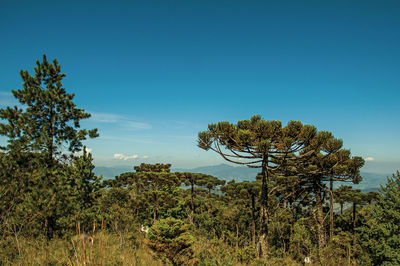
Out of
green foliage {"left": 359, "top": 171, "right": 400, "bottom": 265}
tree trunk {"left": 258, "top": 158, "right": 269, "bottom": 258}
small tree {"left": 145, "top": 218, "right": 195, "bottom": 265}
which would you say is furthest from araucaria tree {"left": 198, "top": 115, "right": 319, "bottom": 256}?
green foliage {"left": 359, "top": 171, "right": 400, "bottom": 265}

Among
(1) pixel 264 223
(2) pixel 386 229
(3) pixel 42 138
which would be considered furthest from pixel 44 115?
(2) pixel 386 229

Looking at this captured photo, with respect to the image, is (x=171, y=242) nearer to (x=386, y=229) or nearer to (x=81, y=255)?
(x=81, y=255)

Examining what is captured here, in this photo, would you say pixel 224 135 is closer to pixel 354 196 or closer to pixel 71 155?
pixel 71 155

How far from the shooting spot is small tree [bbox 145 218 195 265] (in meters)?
6.45

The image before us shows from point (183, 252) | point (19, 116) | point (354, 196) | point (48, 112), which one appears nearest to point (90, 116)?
point (48, 112)

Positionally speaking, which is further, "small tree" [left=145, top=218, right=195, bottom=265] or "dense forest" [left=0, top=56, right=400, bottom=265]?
"small tree" [left=145, top=218, right=195, bottom=265]

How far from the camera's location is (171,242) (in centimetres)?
684

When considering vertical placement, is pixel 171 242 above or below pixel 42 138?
below

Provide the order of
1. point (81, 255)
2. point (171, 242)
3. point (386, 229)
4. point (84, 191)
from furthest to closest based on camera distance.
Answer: point (386, 229)
point (84, 191)
point (171, 242)
point (81, 255)

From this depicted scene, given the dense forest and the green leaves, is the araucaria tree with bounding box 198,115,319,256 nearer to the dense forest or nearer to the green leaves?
the dense forest

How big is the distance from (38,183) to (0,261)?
309 cm

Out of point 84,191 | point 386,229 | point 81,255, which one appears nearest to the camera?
point 81,255

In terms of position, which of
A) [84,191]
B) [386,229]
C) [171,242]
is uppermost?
[84,191]

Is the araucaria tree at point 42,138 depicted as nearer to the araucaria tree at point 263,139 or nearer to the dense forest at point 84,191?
the dense forest at point 84,191
